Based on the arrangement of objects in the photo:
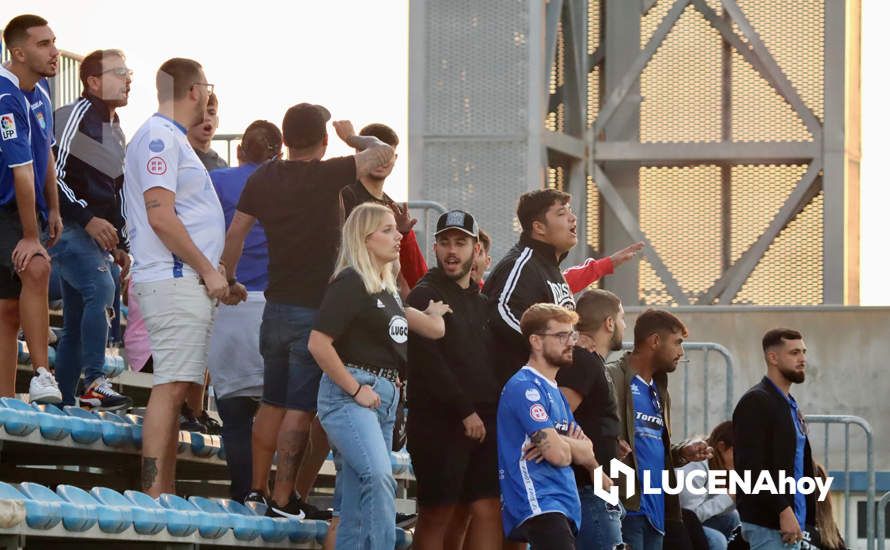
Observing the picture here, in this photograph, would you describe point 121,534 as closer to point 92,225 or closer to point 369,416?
point 369,416

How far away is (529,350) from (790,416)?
167 centimetres

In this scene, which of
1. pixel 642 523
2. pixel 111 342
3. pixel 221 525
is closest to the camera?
pixel 221 525

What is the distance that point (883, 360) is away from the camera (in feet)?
47.4

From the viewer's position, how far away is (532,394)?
7.69m

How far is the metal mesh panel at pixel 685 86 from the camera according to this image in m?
16.5

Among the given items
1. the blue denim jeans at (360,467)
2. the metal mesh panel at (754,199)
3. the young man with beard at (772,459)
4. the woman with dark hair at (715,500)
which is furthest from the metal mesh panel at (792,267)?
the blue denim jeans at (360,467)

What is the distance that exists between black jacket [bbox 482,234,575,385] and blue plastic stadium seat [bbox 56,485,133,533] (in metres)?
1.81

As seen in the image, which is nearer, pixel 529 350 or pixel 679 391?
pixel 529 350

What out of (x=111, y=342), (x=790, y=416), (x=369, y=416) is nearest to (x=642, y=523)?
(x=790, y=416)

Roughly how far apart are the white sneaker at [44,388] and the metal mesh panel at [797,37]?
30.7ft

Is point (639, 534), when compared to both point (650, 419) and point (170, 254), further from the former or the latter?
point (170, 254)

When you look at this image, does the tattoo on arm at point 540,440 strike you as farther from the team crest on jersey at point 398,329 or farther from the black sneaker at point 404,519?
the black sneaker at point 404,519

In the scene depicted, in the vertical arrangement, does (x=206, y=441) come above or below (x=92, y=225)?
below

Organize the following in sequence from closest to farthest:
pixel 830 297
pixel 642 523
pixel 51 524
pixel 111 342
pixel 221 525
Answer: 1. pixel 51 524
2. pixel 221 525
3. pixel 642 523
4. pixel 111 342
5. pixel 830 297
